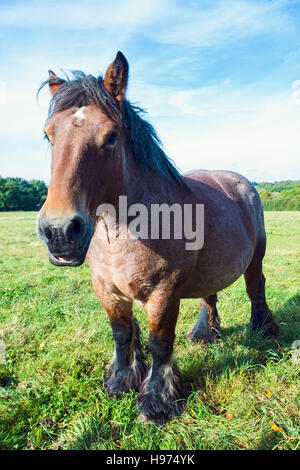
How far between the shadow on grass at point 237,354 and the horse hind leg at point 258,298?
0.12m

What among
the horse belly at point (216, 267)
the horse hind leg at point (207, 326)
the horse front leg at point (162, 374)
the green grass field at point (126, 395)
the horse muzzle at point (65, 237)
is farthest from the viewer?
the horse hind leg at point (207, 326)

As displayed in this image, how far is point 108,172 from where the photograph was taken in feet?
6.27

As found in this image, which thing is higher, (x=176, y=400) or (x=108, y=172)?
(x=108, y=172)

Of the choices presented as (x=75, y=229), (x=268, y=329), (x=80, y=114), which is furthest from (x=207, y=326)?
(x=80, y=114)

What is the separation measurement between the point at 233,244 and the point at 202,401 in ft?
4.95

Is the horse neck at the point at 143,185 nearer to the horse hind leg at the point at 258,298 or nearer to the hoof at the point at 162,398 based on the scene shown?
the hoof at the point at 162,398

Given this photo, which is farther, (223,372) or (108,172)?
(223,372)

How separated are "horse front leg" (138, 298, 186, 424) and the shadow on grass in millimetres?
257

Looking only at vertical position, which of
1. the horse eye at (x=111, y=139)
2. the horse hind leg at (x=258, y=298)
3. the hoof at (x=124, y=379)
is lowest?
the hoof at (x=124, y=379)

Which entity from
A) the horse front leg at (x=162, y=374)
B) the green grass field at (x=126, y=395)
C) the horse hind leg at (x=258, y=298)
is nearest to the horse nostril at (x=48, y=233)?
the horse front leg at (x=162, y=374)

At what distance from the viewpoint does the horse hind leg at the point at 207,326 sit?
3.61 metres

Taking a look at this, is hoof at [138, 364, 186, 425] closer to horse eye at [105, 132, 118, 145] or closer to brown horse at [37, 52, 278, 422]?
brown horse at [37, 52, 278, 422]
